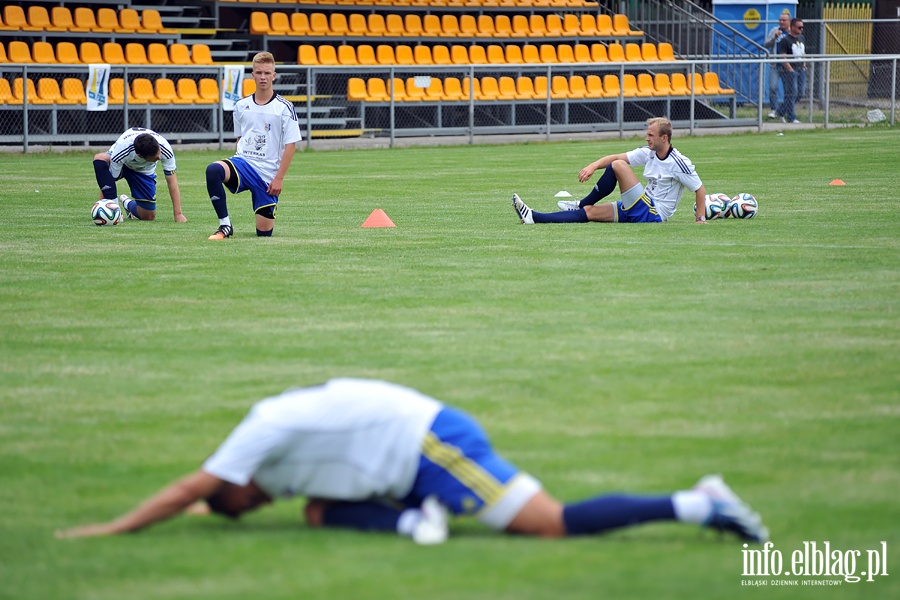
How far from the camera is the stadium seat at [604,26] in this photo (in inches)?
1387

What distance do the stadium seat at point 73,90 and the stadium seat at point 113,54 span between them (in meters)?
2.20

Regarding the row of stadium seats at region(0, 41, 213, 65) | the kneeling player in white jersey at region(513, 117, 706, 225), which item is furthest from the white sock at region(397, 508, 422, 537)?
the row of stadium seats at region(0, 41, 213, 65)

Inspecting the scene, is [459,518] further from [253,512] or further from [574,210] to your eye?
[574,210]

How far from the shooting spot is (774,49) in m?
33.8

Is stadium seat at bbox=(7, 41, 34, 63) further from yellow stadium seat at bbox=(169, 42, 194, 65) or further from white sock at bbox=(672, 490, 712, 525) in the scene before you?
white sock at bbox=(672, 490, 712, 525)

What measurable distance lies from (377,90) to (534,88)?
4.06 meters

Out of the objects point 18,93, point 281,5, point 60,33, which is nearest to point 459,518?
point 18,93

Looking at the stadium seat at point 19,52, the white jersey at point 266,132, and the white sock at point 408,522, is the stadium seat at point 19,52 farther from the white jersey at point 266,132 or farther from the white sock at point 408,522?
the white sock at point 408,522

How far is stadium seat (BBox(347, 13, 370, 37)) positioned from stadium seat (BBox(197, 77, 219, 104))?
592 centimetres

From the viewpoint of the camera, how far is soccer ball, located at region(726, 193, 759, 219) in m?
14.8

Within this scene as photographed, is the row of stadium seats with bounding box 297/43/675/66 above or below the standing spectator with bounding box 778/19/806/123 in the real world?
above

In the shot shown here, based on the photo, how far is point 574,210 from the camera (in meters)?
14.8

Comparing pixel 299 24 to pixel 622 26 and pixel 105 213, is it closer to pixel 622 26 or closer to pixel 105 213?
pixel 622 26

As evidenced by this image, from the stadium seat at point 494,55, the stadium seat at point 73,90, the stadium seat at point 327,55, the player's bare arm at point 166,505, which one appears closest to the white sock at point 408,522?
the player's bare arm at point 166,505
